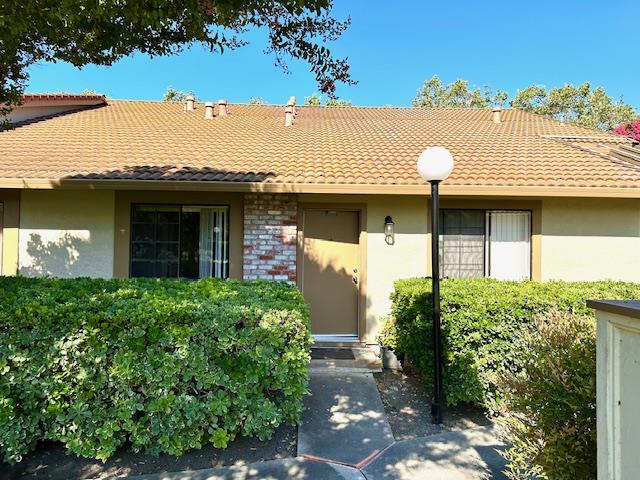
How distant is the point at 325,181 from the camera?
6.43 metres

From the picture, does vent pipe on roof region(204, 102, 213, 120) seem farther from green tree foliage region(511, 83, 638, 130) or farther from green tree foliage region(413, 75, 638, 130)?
green tree foliage region(511, 83, 638, 130)

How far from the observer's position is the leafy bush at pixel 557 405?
255 cm

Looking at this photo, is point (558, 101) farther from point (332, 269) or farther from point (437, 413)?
point (437, 413)

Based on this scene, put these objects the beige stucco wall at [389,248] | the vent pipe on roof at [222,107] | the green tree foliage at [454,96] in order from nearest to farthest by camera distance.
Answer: the beige stucco wall at [389,248]
the vent pipe on roof at [222,107]
the green tree foliage at [454,96]

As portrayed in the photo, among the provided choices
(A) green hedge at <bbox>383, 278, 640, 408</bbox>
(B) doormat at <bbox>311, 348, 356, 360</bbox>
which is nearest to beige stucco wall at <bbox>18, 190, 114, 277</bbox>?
(B) doormat at <bbox>311, 348, 356, 360</bbox>

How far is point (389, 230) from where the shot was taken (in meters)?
6.83

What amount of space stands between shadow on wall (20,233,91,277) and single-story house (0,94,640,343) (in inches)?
0.6

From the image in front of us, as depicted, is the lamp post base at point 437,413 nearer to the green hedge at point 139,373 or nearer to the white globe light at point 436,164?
the green hedge at point 139,373

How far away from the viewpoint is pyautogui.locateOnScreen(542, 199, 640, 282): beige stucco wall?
6.78m

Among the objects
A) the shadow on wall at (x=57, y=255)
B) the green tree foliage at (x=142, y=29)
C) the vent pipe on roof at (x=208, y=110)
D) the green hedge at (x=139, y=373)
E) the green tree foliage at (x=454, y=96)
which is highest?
the green tree foliage at (x=454, y=96)

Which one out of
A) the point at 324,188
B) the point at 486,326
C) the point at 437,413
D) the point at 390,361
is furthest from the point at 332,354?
the point at 486,326

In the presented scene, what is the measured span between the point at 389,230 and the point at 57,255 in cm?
543

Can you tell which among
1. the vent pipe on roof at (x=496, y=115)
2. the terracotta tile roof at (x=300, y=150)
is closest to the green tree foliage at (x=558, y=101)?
the vent pipe on roof at (x=496, y=115)

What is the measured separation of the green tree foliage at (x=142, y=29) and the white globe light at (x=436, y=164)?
1.37 meters
